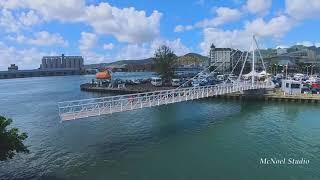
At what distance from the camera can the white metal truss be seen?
2894cm

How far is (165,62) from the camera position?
8050 cm

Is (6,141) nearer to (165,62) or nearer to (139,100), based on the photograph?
(139,100)

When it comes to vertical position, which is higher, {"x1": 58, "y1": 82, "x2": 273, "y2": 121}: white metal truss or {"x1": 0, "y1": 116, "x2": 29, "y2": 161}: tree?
{"x1": 58, "y1": 82, "x2": 273, "y2": 121}: white metal truss

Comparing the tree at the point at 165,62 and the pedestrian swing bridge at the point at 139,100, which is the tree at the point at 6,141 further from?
the tree at the point at 165,62

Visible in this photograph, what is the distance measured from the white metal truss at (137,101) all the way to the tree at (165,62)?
25819 millimetres

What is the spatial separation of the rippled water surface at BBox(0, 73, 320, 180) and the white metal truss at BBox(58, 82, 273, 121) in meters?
2.37

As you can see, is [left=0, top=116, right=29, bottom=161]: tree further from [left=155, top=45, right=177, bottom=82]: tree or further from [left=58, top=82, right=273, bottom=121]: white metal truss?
[left=155, top=45, right=177, bottom=82]: tree

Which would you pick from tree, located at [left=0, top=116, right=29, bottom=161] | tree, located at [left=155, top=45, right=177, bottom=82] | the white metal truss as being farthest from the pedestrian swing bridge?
tree, located at [left=155, top=45, right=177, bottom=82]

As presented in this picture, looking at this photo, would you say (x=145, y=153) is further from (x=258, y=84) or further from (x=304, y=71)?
(x=304, y=71)

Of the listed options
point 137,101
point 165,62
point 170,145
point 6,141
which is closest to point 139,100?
point 137,101

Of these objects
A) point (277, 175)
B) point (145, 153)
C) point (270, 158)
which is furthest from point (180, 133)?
point (277, 175)

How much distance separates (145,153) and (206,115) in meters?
18.9

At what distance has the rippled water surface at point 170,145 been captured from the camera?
23.1 m

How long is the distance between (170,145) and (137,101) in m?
6.73
